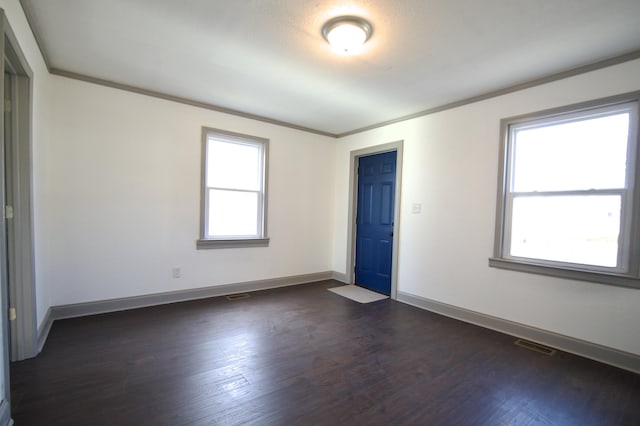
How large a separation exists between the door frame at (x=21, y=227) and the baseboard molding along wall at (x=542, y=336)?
4026 millimetres

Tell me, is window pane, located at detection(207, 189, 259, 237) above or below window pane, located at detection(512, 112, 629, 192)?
below

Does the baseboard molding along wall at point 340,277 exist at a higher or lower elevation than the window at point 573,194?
lower

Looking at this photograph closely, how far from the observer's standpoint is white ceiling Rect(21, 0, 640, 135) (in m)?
2.01

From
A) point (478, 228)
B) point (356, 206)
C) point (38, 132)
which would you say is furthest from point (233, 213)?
point (478, 228)

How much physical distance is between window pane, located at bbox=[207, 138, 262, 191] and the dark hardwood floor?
188 centimetres

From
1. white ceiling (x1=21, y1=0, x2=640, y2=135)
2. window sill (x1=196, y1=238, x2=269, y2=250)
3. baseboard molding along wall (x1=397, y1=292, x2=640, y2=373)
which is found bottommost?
baseboard molding along wall (x1=397, y1=292, x2=640, y2=373)

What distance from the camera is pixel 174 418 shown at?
5.70 feet

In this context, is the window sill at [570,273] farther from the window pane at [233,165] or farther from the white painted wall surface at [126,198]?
the window pane at [233,165]

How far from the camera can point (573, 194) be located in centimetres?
278

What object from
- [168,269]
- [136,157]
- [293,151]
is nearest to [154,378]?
[168,269]

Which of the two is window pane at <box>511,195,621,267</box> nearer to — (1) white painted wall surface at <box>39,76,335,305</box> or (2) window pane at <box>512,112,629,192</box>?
(2) window pane at <box>512,112,629,192</box>

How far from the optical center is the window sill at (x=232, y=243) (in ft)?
13.0

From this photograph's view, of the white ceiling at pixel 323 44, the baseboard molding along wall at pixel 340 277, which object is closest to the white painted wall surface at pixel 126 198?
the white ceiling at pixel 323 44

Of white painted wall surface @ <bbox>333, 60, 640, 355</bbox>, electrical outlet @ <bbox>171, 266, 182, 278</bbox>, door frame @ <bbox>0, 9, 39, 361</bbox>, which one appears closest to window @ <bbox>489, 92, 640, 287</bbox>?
white painted wall surface @ <bbox>333, 60, 640, 355</bbox>
